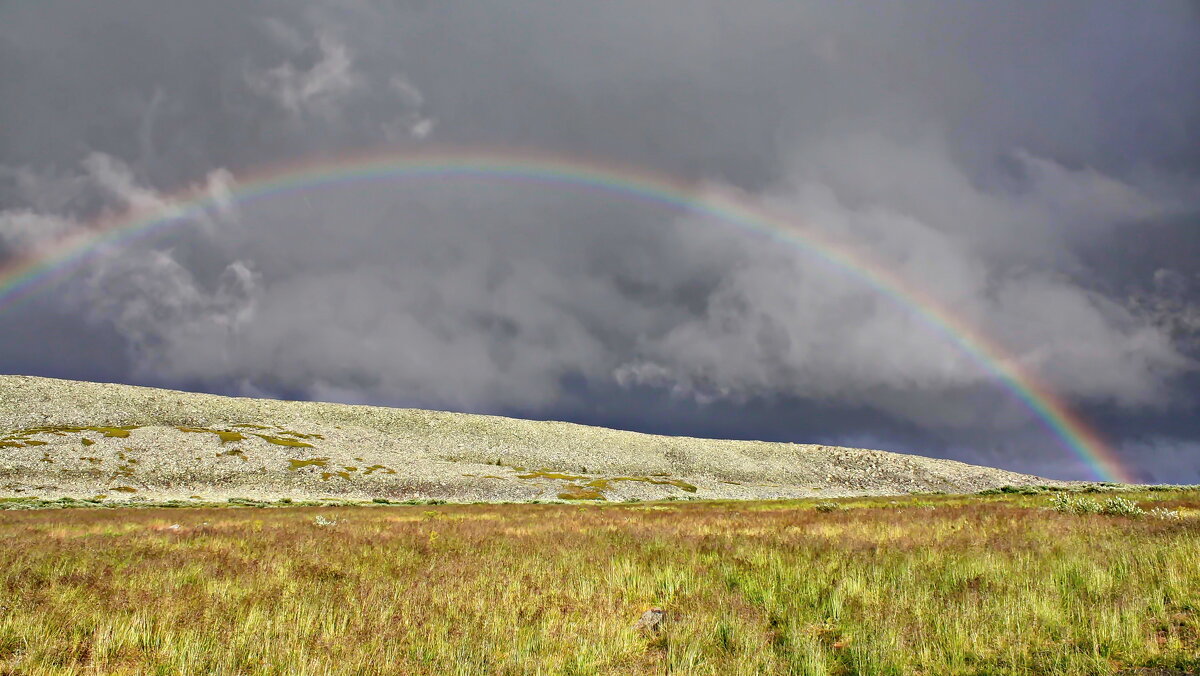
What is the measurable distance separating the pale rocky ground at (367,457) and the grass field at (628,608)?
6122 cm

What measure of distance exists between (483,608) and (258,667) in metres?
2.96

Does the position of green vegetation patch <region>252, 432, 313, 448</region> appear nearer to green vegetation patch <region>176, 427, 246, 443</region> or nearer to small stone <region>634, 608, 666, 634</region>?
green vegetation patch <region>176, 427, 246, 443</region>

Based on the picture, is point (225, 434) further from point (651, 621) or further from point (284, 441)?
point (651, 621)

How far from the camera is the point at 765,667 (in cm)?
613

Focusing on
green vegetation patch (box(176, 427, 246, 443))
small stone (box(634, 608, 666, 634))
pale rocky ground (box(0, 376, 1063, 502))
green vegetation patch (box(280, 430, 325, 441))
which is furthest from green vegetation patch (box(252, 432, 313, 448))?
small stone (box(634, 608, 666, 634))

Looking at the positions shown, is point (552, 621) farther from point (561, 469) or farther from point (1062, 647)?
point (561, 469)

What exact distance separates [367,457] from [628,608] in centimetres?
9842

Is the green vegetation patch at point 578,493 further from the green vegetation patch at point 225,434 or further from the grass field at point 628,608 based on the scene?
the grass field at point 628,608

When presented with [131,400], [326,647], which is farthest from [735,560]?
[131,400]

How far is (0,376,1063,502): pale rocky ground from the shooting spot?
75375 mm

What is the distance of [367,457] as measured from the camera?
97438mm

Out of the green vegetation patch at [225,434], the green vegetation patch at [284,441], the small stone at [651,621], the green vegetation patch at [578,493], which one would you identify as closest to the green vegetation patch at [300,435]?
the green vegetation patch at [284,441]

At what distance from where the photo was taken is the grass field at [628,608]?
20.8ft

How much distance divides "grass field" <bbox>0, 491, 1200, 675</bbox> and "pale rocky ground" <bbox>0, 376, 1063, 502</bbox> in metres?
61.2
